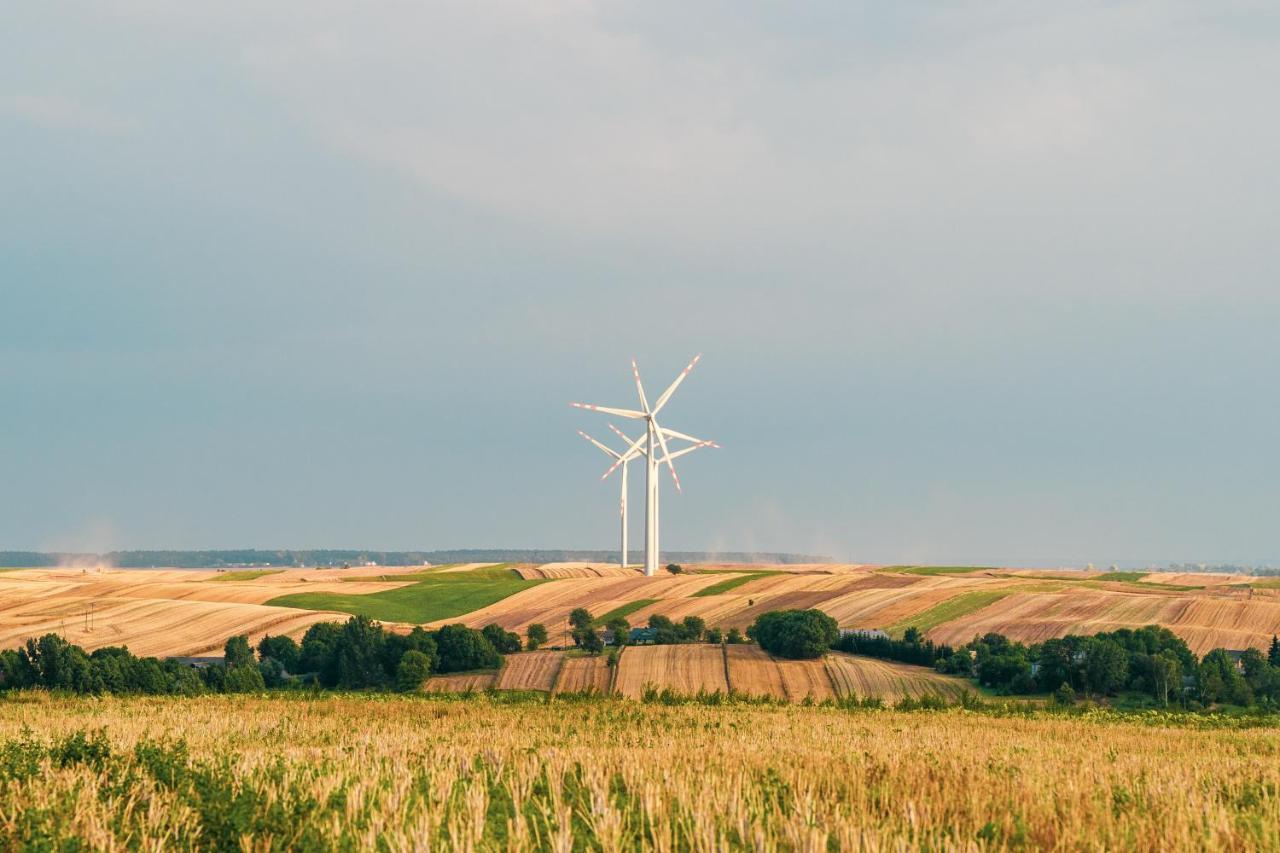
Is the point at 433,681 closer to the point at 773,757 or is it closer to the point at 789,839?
the point at 773,757

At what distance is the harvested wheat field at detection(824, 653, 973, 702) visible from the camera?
94.2 metres

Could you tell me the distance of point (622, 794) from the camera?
2211 cm

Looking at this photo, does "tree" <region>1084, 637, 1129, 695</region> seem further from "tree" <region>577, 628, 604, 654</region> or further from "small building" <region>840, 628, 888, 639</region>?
"tree" <region>577, 628, 604, 654</region>

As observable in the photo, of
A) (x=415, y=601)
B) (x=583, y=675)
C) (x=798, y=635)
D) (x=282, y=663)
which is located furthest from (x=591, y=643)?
(x=415, y=601)

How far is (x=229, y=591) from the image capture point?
601ft

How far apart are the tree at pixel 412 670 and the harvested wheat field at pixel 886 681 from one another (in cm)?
3719

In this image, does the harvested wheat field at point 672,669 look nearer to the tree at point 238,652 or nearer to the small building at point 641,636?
the small building at point 641,636

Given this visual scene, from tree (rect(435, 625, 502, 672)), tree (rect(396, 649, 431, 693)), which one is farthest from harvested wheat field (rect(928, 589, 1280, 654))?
tree (rect(396, 649, 431, 693))

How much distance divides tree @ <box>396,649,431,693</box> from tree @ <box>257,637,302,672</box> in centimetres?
2383

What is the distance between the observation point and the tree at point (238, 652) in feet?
398

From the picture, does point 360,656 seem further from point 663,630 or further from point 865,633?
point 865,633

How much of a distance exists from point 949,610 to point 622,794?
130 metres

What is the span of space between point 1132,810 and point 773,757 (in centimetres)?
998

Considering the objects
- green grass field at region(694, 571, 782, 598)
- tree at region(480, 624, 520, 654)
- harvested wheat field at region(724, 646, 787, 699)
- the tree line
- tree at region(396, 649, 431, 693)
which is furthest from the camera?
green grass field at region(694, 571, 782, 598)
